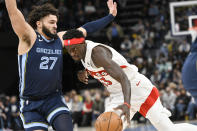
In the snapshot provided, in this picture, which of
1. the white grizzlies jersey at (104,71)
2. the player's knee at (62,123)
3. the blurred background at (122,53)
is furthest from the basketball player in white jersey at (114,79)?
the blurred background at (122,53)

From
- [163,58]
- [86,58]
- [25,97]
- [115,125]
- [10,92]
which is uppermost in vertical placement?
[86,58]

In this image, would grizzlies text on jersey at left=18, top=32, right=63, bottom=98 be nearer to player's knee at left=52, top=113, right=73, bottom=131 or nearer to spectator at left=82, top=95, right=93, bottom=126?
player's knee at left=52, top=113, right=73, bottom=131

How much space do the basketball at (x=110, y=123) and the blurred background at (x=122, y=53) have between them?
947 cm

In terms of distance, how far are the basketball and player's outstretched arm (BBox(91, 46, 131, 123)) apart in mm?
422

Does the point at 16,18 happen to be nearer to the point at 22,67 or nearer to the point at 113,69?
the point at 22,67

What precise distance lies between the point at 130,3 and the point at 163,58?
20.0ft

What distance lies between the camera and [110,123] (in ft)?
14.8

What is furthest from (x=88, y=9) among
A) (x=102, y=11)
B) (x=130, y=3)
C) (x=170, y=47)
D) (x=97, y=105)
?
(x=97, y=105)

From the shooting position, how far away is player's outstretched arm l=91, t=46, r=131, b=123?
161 inches

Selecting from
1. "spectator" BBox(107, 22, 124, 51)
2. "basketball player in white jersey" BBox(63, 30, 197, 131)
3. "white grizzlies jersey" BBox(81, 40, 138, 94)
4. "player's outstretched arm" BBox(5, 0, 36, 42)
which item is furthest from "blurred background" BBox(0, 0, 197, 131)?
"player's outstretched arm" BBox(5, 0, 36, 42)

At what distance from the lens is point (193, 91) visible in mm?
5641

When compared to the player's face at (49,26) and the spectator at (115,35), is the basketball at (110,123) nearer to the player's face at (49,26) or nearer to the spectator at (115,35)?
the player's face at (49,26)

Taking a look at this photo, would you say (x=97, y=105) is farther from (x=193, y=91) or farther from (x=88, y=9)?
(x=193, y=91)

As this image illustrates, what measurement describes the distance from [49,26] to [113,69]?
1087 mm
